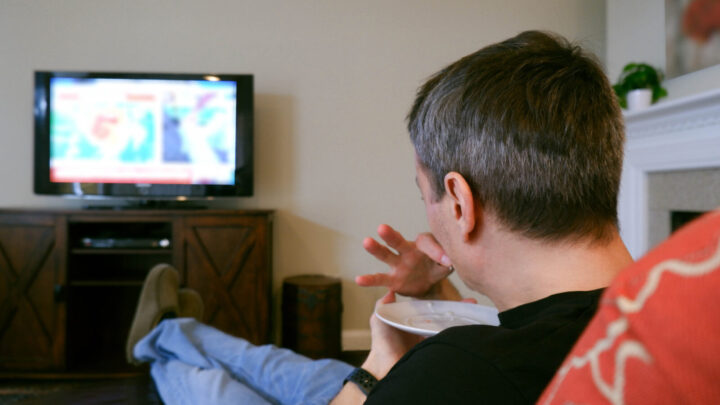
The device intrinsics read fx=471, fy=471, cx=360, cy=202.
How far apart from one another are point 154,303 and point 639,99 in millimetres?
2559

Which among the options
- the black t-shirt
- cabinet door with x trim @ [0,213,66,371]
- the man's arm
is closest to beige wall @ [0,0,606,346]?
cabinet door with x trim @ [0,213,66,371]

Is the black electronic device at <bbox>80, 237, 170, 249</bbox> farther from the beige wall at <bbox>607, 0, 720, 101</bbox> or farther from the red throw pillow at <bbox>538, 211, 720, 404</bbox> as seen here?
the beige wall at <bbox>607, 0, 720, 101</bbox>

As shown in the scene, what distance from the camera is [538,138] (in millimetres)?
579

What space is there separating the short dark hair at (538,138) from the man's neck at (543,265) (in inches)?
0.6

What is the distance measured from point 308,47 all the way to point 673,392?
3177 mm

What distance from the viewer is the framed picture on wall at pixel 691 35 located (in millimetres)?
2176

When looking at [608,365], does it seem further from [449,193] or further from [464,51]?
[464,51]

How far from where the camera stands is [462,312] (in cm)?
96

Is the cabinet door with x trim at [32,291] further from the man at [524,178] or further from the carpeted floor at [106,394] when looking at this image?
the man at [524,178]

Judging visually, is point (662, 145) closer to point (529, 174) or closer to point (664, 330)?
point (529, 174)

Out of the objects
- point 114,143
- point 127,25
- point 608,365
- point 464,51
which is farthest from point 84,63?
point 608,365

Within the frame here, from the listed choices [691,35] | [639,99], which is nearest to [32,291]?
[639,99]

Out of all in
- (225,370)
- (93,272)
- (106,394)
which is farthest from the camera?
(93,272)

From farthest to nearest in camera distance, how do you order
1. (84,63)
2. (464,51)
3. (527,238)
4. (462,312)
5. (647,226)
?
1. (464,51)
2. (84,63)
3. (647,226)
4. (462,312)
5. (527,238)
